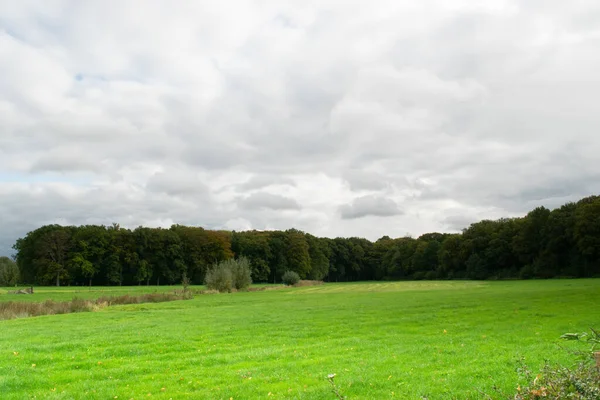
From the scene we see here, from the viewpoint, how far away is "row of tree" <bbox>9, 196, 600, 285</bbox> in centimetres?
9848

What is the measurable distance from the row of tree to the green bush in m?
44.9

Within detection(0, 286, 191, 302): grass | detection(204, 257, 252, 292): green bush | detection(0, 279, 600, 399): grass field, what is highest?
detection(204, 257, 252, 292): green bush

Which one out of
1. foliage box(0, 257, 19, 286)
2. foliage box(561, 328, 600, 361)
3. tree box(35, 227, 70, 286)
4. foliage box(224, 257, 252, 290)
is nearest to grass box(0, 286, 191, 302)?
foliage box(224, 257, 252, 290)

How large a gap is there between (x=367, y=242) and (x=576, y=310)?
150351mm

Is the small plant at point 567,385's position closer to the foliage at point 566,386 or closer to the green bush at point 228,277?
the foliage at point 566,386

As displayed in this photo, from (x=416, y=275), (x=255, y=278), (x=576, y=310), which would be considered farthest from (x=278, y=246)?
(x=576, y=310)

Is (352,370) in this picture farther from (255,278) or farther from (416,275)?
(416,275)

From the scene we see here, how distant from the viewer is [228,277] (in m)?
73.6

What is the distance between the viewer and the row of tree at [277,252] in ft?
323

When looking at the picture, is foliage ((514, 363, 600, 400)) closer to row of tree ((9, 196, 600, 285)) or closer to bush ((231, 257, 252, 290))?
bush ((231, 257, 252, 290))

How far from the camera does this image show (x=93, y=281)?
117 m

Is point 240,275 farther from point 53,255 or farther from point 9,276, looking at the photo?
point 9,276

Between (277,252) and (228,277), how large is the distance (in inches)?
2497

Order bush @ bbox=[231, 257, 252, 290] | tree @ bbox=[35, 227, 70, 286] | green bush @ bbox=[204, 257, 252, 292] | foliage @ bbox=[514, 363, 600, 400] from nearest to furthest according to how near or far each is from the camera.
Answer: foliage @ bbox=[514, 363, 600, 400]
green bush @ bbox=[204, 257, 252, 292]
bush @ bbox=[231, 257, 252, 290]
tree @ bbox=[35, 227, 70, 286]
